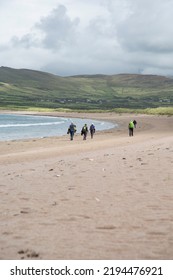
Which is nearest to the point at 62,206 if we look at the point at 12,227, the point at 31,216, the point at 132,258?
the point at 31,216

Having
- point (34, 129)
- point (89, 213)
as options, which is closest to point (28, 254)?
point (89, 213)

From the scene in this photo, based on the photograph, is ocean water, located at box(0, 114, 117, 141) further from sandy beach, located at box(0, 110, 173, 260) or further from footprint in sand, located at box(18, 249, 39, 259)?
footprint in sand, located at box(18, 249, 39, 259)

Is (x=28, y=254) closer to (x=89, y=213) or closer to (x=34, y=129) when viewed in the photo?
(x=89, y=213)

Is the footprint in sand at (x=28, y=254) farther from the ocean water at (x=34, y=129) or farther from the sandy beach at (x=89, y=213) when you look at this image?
the ocean water at (x=34, y=129)

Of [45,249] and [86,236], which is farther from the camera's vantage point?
[86,236]

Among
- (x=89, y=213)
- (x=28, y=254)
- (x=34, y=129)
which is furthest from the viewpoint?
(x=34, y=129)

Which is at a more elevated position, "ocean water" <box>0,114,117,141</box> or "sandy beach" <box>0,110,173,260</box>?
"sandy beach" <box>0,110,173,260</box>

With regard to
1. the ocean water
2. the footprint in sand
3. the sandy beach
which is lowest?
the ocean water

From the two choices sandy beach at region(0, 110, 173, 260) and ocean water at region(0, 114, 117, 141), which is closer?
sandy beach at region(0, 110, 173, 260)

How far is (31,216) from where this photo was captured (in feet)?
31.3

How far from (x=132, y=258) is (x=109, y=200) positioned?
13.4 feet

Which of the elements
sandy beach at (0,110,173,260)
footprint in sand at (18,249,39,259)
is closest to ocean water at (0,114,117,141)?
sandy beach at (0,110,173,260)

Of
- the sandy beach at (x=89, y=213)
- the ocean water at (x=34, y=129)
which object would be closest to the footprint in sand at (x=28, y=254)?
the sandy beach at (x=89, y=213)
